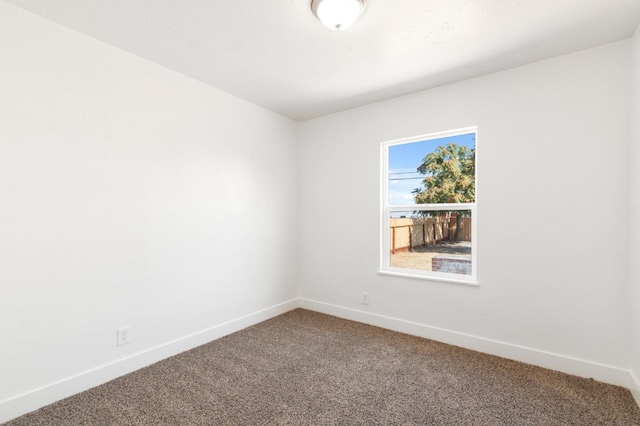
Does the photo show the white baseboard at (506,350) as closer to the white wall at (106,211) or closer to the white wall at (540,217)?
the white wall at (540,217)

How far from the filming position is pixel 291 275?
392 centimetres

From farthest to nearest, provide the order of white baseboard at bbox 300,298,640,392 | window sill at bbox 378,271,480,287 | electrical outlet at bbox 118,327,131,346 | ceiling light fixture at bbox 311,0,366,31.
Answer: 1. window sill at bbox 378,271,480,287
2. electrical outlet at bbox 118,327,131,346
3. white baseboard at bbox 300,298,640,392
4. ceiling light fixture at bbox 311,0,366,31

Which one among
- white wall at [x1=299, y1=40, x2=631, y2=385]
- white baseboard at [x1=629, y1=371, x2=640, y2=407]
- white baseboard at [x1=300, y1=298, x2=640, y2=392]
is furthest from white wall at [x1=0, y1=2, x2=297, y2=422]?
white baseboard at [x1=629, y1=371, x2=640, y2=407]

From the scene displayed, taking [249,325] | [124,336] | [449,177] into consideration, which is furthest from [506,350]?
[124,336]

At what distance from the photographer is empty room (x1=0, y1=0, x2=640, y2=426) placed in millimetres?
1862

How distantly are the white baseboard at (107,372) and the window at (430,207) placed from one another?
1.82 metres

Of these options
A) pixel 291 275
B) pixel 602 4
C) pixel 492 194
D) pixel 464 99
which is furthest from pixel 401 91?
pixel 291 275

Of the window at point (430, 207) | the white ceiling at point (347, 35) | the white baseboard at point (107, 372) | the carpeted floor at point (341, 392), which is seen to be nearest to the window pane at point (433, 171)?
the window at point (430, 207)

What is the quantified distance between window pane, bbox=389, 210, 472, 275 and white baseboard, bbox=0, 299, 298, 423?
5.96 ft

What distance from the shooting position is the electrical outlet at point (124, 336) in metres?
2.28

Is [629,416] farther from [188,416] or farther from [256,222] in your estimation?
[256,222]

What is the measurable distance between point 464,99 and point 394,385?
8.21ft

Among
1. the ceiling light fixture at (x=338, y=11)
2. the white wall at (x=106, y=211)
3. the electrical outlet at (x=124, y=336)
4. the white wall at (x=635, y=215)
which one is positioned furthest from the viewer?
the electrical outlet at (x=124, y=336)

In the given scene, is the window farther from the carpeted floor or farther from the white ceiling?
the carpeted floor
